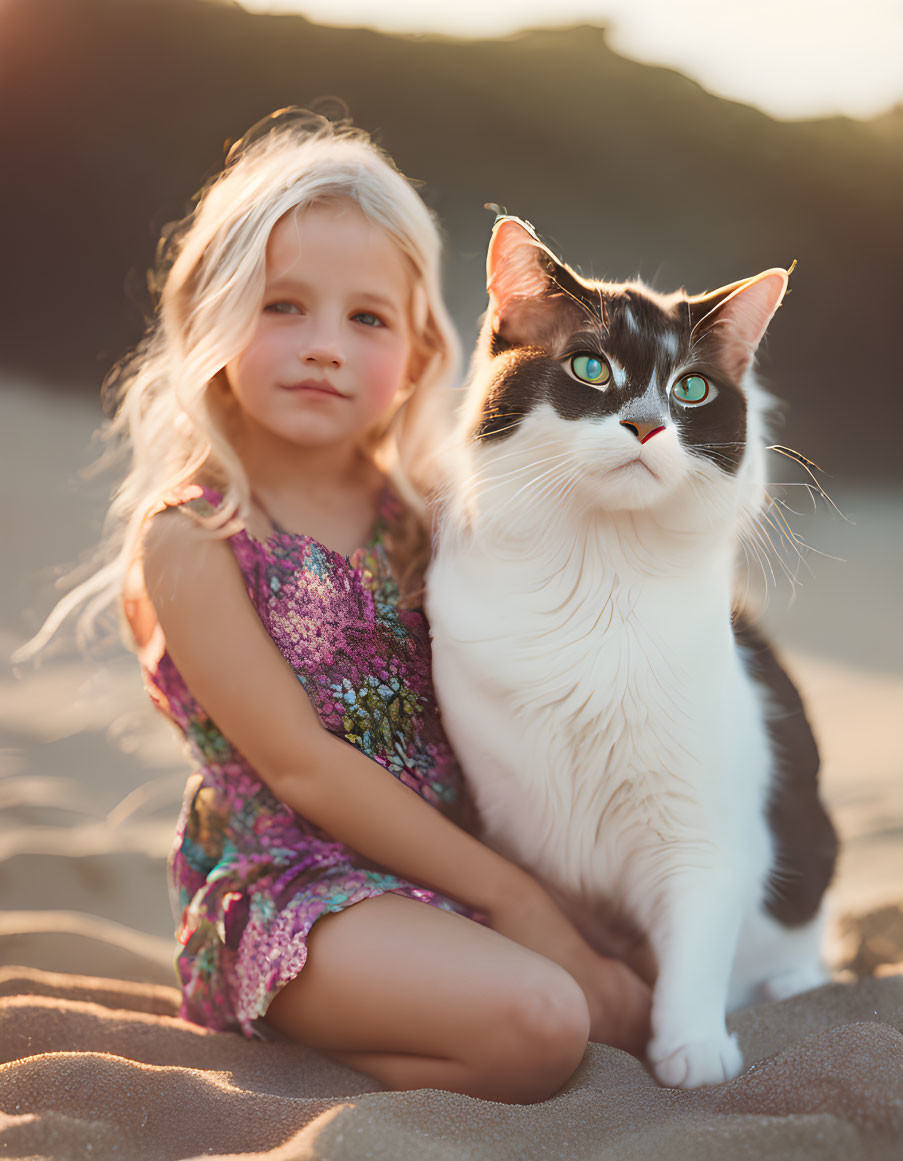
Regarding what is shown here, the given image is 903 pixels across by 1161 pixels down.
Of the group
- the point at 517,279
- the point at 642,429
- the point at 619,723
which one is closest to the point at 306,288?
the point at 517,279

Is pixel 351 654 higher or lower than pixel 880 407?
lower

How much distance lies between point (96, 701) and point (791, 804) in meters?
0.72

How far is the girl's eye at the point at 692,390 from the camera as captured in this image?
62 cm

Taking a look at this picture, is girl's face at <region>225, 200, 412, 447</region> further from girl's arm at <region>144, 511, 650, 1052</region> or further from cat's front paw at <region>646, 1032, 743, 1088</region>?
cat's front paw at <region>646, 1032, 743, 1088</region>

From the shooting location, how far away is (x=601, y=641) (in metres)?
0.64

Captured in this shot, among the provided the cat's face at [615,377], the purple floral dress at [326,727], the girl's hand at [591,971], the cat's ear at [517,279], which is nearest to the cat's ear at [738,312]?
the cat's face at [615,377]

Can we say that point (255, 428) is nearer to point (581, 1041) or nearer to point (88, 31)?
point (88, 31)

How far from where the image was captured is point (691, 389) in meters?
0.63

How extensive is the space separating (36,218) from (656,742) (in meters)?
0.76

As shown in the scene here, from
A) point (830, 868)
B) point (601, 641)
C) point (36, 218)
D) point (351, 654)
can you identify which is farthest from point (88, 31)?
point (830, 868)

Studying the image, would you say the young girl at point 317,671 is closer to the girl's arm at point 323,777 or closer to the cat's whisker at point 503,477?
the girl's arm at point 323,777

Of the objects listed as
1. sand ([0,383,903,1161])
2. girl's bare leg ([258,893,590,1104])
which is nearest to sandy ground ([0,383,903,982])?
sand ([0,383,903,1161])

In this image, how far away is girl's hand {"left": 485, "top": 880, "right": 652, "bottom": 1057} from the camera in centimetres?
65

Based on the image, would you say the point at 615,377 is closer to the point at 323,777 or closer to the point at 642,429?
the point at 642,429
